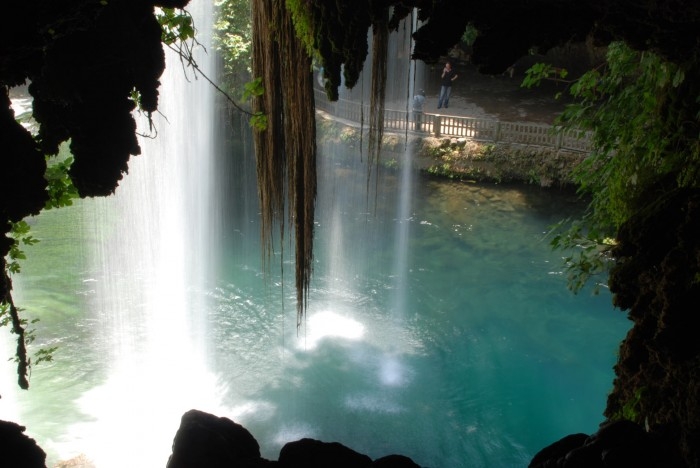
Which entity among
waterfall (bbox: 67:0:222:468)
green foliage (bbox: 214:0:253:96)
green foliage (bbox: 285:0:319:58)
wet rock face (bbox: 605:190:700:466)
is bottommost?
waterfall (bbox: 67:0:222:468)

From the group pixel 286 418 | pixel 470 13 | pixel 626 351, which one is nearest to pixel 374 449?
pixel 286 418

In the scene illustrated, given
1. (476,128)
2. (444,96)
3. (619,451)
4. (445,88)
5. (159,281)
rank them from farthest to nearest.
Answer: (444,96)
(445,88)
(476,128)
(159,281)
(619,451)

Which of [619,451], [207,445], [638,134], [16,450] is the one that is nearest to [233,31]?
[638,134]

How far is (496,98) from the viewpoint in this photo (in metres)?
21.3

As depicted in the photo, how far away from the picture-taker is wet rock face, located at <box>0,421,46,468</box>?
11.4ft

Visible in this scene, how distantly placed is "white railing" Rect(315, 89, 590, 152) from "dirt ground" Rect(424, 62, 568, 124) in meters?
2.17

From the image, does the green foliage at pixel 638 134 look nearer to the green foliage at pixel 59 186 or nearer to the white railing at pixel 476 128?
the green foliage at pixel 59 186

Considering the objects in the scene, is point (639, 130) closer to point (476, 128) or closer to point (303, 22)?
point (303, 22)

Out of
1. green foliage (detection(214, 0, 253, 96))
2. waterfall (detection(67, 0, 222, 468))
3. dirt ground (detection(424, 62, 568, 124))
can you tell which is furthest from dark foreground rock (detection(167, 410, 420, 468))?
dirt ground (detection(424, 62, 568, 124))

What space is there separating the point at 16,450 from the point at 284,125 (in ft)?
9.26

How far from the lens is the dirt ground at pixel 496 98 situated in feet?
64.0

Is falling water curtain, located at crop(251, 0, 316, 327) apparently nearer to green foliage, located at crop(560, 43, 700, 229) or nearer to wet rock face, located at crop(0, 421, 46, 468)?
wet rock face, located at crop(0, 421, 46, 468)

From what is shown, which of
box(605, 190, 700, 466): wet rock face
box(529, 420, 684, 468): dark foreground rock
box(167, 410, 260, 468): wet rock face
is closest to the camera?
box(529, 420, 684, 468): dark foreground rock

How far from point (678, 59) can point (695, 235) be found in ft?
3.89
